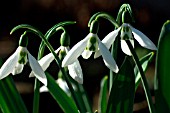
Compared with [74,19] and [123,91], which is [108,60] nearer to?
[123,91]

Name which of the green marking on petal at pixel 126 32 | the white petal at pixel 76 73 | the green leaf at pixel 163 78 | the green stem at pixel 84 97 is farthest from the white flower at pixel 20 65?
the green stem at pixel 84 97

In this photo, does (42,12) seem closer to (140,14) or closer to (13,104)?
(140,14)

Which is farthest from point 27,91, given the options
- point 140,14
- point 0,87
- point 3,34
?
point 0,87

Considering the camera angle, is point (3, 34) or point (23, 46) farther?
point (3, 34)

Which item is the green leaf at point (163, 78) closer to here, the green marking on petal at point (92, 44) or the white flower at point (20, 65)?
the green marking on petal at point (92, 44)

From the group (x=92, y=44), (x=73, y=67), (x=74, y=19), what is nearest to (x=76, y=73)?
(x=73, y=67)

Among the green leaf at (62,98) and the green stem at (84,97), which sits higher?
the green leaf at (62,98)

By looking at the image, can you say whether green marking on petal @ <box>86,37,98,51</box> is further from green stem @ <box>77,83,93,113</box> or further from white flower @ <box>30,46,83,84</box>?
green stem @ <box>77,83,93,113</box>
